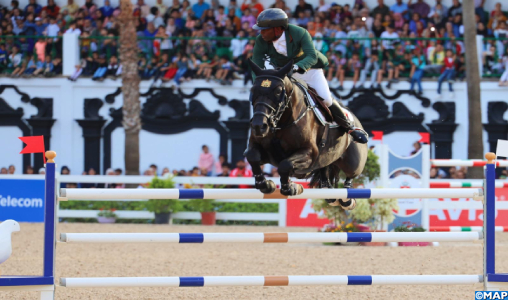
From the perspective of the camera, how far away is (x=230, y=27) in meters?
18.2

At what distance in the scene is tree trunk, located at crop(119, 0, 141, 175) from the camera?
16.4 meters

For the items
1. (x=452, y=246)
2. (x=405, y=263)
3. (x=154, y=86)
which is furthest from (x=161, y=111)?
(x=405, y=263)

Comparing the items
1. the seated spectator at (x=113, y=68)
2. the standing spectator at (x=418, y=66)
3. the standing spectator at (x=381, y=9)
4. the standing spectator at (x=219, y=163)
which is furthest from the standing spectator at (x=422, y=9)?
the seated spectator at (x=113, y=68)

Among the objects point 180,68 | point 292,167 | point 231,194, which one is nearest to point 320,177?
point 292,167

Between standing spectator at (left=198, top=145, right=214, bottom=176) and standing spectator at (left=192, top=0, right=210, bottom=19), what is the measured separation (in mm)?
4058

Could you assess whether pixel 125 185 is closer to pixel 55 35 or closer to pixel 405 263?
pixel 55 35

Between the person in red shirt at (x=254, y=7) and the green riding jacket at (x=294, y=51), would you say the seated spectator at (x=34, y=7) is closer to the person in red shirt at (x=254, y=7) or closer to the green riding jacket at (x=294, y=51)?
the person in red shirt at (x=254, y=7)

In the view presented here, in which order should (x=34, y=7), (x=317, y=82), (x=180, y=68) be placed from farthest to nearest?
(x=34, y=7), (x=180, y=68), (x=317, y=82)

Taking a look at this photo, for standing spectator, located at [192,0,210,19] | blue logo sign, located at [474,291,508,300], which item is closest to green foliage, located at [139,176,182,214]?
standing spectator, located at [192,0,210,19]

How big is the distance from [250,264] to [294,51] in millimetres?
3767

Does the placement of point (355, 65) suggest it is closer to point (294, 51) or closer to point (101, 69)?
point (101, 69)

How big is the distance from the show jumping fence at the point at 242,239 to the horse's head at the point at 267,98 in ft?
1.74

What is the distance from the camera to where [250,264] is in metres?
8.86

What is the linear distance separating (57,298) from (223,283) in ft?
6.64
